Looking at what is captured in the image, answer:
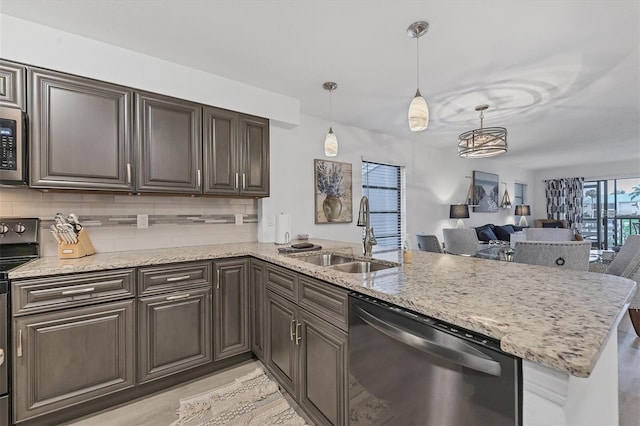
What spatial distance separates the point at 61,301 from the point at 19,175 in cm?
83

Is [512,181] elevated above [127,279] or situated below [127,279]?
above

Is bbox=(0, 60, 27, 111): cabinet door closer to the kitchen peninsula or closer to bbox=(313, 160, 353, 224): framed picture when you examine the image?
the kitchen peninsula

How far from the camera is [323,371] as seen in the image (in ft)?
4.99

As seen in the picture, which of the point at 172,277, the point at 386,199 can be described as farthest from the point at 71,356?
the point at 386,199

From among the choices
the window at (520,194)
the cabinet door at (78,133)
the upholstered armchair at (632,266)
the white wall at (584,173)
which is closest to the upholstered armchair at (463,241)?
the upholstered armchair at (632,266)

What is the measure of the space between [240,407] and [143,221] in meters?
1.70

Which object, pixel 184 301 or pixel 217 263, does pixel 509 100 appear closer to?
pixel 217 263

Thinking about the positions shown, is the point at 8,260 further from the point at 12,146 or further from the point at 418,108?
the point at 418,108

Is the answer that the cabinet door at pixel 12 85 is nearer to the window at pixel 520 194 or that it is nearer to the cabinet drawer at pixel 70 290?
the cabinet drawer at pixel 70 290

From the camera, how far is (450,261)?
71.1 inches

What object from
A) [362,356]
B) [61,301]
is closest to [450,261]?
[362,356]

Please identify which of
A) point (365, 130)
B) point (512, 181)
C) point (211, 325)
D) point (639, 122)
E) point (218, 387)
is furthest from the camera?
point (512, 181)

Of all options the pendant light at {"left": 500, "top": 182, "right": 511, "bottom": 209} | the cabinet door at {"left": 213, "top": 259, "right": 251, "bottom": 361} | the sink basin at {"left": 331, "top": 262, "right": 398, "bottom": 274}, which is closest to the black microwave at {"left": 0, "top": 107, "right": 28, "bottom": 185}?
the cabinet door at {"left": 213, "top": 259, "right": 251, "bottom": 361}

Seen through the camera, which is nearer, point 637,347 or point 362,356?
point 362,356
